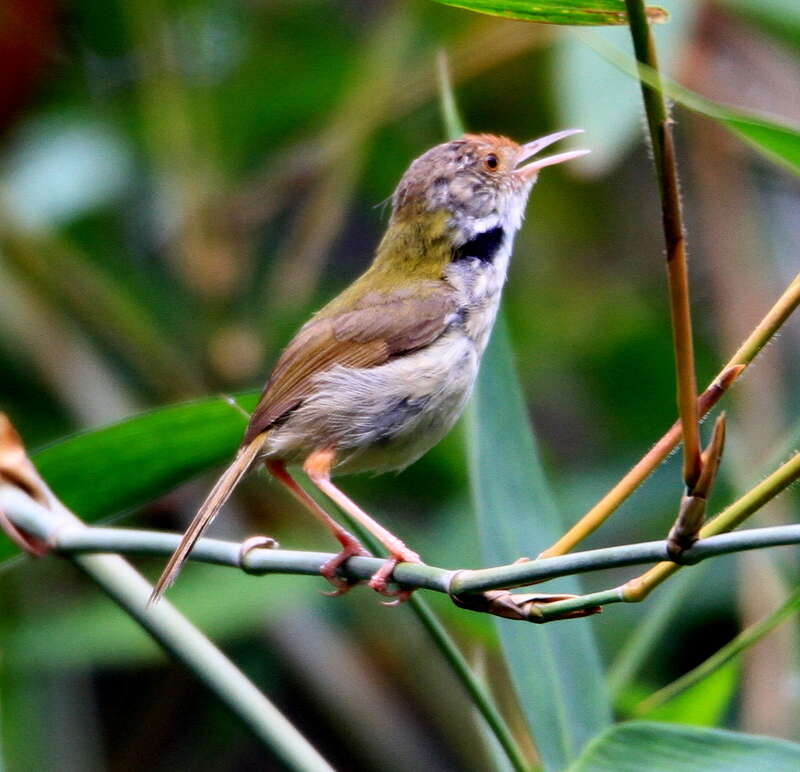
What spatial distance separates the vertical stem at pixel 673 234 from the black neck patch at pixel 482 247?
1964 millimetres

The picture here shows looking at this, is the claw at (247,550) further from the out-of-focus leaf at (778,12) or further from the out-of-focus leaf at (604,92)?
the out-of-focus leaf at (778,12)

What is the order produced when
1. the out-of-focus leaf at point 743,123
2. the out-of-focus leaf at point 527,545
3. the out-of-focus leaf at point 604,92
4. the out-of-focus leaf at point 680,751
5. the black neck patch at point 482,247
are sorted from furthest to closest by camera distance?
the out-of-focus leaf at point 604,92 → the black neck patch at point 482,247 → the out-of-focus leaf at point 527,545 → the out-of-focus leaf at point 680,751 → the out-of-focus leaf at point 743,123

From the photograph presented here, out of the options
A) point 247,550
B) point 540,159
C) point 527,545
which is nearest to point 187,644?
point 247,550

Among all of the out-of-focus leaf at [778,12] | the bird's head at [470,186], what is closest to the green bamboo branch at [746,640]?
the bird's head at [470,186]

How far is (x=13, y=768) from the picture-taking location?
3848 millimetres

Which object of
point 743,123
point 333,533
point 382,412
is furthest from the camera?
point 382,412

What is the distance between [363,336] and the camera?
302 centimetres

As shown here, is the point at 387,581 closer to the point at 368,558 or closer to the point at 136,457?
the point at 368,558

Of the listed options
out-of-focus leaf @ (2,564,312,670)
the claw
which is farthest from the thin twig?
out-of-focus leaf @ (2,564,312,670)

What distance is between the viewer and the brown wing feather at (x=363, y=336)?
9.67ft

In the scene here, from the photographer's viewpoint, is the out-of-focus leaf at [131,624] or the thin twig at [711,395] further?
the out-of-focus leaf at [131,624]

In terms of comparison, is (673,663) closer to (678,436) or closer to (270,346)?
(270,346)

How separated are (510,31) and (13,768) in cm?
336

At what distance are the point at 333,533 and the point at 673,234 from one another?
147 cm
